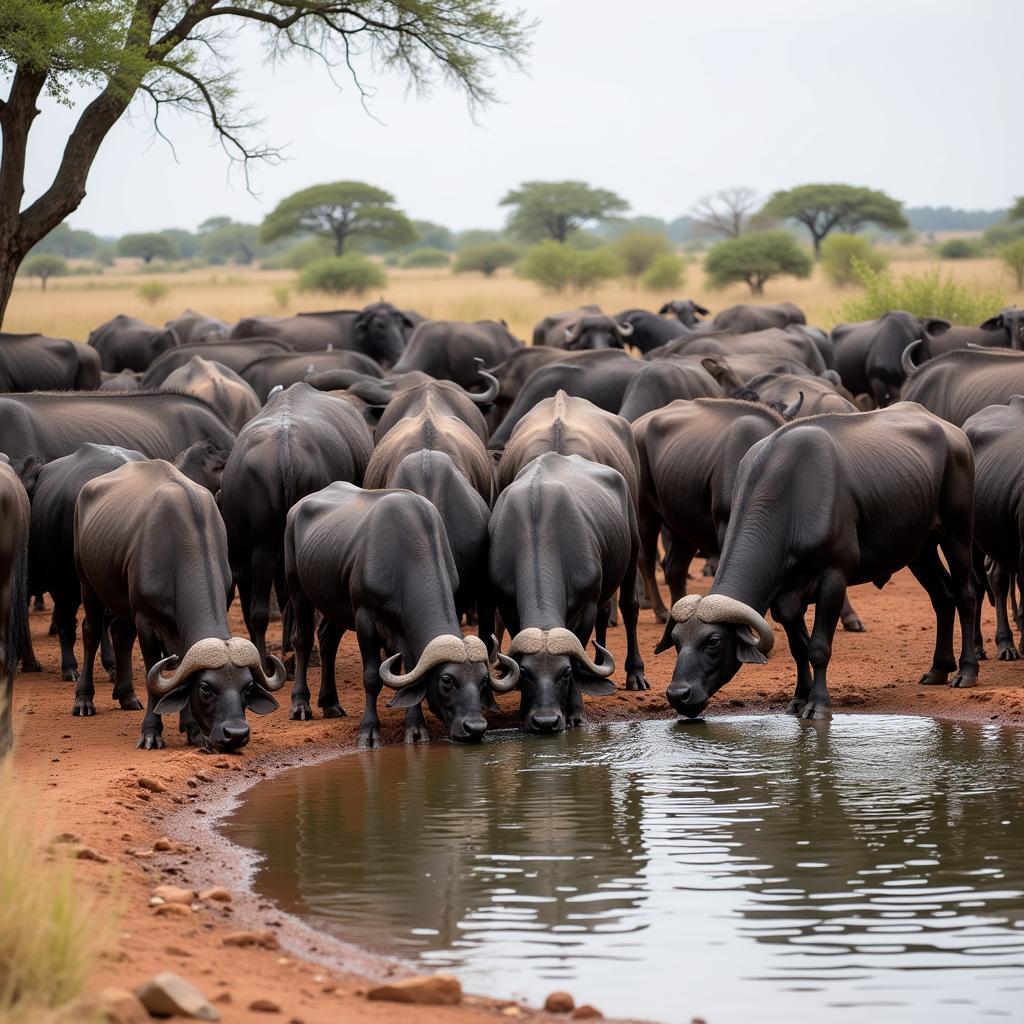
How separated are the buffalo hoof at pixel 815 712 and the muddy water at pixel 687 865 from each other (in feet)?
0.93

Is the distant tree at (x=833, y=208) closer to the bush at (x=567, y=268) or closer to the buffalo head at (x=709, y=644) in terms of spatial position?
the bush at (x=567, y=268)

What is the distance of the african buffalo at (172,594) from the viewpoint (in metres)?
9.96

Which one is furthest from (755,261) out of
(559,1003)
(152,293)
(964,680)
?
(559,1003)

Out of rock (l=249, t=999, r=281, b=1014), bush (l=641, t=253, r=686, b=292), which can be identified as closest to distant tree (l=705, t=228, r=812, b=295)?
bush (l=641, t=253, r=686, b=292)

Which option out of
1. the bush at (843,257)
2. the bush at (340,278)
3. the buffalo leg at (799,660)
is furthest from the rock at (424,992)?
the bush at (340,278)

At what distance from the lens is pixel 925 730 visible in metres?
10.5

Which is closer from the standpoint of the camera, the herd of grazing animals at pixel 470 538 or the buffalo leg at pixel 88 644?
the herd of grazing animals at pixel 470 538

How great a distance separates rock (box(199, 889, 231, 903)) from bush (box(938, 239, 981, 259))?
270ft

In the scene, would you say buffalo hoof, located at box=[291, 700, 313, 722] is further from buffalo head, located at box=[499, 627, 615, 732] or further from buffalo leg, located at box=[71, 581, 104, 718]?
buffalo head, located at box=[499, 627, 615, 732]

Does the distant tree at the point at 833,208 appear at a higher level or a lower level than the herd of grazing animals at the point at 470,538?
higher

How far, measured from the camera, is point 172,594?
1045 cm

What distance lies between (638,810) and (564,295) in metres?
49.2

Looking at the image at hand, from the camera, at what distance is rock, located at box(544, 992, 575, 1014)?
5.79 m

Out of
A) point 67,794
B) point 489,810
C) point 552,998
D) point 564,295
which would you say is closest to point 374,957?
point 552,998
